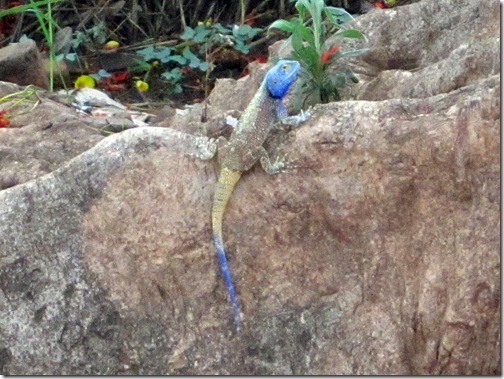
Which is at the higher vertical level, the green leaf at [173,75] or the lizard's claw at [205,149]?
the lizard's claw at [205,149]

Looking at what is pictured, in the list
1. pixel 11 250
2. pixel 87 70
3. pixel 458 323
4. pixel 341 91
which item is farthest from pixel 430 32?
pixel 87 70

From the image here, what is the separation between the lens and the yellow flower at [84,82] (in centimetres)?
734

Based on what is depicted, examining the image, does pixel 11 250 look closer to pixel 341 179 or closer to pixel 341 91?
pixel 341 179

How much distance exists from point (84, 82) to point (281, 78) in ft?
10.9

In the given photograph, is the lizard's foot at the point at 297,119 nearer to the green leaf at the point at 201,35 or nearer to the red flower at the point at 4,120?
the red flower at the point at 4,120

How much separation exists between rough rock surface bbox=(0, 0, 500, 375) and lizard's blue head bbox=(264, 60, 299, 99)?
47 cm

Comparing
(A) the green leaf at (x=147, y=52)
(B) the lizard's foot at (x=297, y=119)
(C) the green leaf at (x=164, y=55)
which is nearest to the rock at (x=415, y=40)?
(B) the lizard's foot at (x=297, y=119)

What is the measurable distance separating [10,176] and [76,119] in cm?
103

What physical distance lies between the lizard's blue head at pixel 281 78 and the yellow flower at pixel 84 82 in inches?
126

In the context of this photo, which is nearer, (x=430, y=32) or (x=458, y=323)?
(x=458, y=323)

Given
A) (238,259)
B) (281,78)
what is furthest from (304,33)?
(238,259)

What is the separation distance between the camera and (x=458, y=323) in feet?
12.0

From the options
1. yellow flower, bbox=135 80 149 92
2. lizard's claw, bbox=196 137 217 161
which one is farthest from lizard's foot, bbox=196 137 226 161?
yellow flower, bbox=135 80 149 92

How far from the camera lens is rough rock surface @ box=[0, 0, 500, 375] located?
3.79 meters
